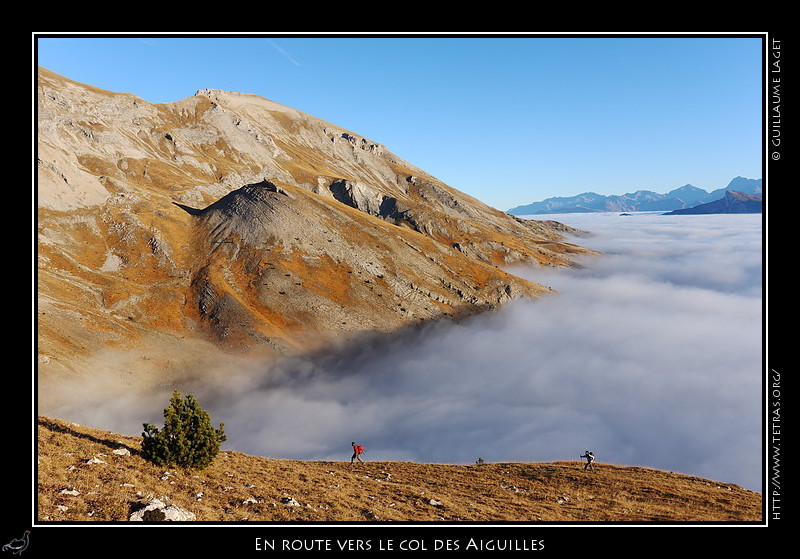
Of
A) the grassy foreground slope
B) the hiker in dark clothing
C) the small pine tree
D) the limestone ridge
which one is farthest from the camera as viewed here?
the limestone ridge

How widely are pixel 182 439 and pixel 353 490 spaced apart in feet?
26.6

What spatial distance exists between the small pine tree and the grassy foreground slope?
47cm

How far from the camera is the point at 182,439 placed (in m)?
16.2

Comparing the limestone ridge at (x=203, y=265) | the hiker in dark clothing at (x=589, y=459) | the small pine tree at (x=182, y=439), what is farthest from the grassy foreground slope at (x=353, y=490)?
the limestone ridge at (x=203, y=265)

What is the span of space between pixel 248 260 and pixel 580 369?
7214cm

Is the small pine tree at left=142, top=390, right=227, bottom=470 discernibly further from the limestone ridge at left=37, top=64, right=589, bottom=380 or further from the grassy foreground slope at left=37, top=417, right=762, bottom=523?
the limestone ridge at left=37, top=64, right=589, bottom=380

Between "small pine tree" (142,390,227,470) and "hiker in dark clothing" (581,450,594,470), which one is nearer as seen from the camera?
"small pine tree" (142,390,227,470)
